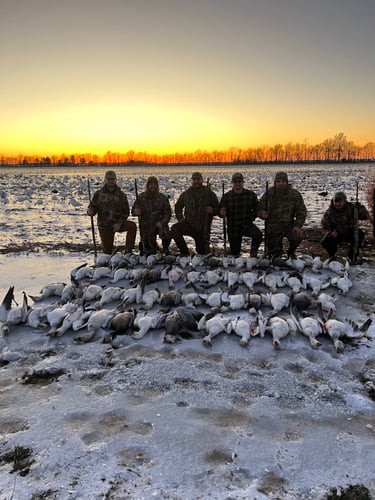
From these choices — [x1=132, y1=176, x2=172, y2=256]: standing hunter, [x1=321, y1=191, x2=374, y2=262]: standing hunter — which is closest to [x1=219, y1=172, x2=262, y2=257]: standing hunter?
[x1=132, y1=176, x2=172, y2=256]: standing hunter

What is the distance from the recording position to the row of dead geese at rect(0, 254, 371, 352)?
14.2 ft

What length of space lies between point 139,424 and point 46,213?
1229 cm

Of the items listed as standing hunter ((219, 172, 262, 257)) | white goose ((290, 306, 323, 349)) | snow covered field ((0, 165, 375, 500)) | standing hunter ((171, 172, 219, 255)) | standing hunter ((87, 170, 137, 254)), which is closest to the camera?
snow covered field ((0, 165, 375, 500))

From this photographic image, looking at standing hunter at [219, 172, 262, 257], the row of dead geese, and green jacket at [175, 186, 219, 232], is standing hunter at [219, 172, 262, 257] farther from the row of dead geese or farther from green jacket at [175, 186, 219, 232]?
the row of dead geese

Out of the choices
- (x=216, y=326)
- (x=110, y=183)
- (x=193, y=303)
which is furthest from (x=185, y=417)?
(x=110, y=183)

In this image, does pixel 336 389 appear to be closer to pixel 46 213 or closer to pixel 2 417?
pixel 2 417

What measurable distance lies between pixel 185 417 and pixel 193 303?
2.37 m

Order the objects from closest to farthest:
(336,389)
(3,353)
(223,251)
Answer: (336,389) < (3,353) < (223,251)

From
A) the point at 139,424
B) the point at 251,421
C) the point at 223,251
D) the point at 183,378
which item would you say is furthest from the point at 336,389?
the point at 223,251

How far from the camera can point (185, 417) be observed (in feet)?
9.71

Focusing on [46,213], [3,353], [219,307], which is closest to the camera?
[3,353]

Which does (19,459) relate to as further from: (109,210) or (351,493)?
(109,210)

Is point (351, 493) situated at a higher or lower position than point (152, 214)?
lower

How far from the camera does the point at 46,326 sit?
4602 millimetres
